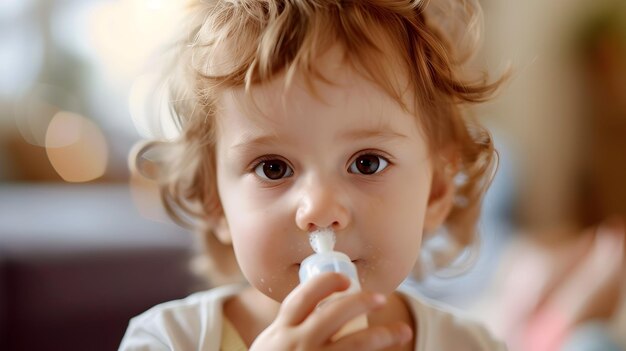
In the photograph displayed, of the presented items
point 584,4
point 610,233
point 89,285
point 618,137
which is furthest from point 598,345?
point 584,4

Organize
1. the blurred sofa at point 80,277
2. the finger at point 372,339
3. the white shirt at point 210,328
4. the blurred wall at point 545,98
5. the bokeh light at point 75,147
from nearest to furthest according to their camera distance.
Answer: the finger at point 372,339 → the white shirt at point 210,328 → the blurred sofa at point 80,277 → the bokeh light at point 75,147 → the blurred wall at point 545,98

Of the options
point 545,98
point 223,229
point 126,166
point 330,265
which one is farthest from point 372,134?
point 545,98

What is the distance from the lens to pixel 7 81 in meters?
2.51

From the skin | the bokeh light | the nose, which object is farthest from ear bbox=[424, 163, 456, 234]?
the bokeh light

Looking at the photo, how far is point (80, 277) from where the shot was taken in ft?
5.76

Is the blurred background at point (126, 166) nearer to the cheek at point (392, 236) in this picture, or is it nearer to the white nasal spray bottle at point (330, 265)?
the cheek at point (392, 236)

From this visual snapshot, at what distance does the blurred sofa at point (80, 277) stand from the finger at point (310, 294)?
1.20 meters

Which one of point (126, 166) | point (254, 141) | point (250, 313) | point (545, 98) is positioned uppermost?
point (254, 141)

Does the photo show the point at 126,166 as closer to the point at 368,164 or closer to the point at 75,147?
the point at 75,147

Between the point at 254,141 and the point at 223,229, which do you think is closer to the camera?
the point at 254,141

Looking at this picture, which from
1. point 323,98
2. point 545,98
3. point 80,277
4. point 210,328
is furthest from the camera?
point 545,98

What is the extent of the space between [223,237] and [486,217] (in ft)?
4.32

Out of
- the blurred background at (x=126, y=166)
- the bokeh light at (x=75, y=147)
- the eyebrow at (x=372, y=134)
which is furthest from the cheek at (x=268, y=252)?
the bokeh light at (x=75, y=147)

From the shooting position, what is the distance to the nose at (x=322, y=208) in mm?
673
